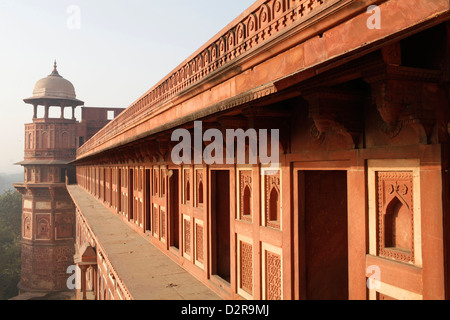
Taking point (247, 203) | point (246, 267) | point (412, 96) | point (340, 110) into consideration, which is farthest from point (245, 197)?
point (412, 96)

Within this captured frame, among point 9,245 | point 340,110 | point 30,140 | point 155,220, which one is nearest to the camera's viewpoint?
point 340,110

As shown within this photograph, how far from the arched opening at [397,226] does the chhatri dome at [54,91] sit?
118ft

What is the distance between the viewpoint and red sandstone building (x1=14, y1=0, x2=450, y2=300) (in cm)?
262

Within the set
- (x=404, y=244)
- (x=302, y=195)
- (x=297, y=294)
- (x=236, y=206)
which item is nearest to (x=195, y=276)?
(x=236, y=206)

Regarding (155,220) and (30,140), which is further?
(30,140)

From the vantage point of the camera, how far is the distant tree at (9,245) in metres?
34.0

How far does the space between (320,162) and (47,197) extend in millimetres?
34037

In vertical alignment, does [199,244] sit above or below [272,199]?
below

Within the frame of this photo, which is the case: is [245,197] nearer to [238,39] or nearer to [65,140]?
[238,39]

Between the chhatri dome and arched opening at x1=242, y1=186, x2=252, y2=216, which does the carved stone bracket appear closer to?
arched opening at x1=242, y1=186, x2=252, y2=216

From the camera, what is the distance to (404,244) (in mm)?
3027

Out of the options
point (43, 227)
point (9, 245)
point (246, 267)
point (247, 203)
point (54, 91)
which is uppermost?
point (54, 91)

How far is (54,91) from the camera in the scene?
116 feet
